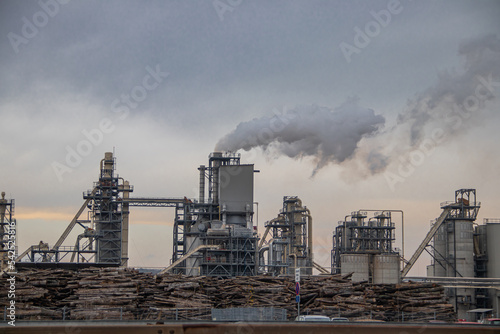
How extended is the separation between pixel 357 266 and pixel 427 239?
9830 mm

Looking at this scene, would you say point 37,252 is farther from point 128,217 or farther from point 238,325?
point 238,325

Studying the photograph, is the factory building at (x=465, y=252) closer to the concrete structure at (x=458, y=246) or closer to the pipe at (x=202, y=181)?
the concrete structure at (x=458, y=246)

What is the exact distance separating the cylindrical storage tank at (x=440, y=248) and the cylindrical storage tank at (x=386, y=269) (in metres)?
6.96

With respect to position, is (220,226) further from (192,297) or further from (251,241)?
(192,297)

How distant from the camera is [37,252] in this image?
66.6 metres

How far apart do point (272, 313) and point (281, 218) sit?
4626 cm

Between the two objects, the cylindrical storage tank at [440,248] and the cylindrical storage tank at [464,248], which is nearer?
the cylindrical storage tank at [464,248]

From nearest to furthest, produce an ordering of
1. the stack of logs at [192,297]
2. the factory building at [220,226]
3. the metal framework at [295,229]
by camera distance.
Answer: the stack of logs at [192,297] < the factory building at [220,226] < the metal framework at [295,229]

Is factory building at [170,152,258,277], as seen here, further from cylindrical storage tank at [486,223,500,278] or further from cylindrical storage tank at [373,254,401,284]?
cylindrical storage tank at [486,223,500,278]

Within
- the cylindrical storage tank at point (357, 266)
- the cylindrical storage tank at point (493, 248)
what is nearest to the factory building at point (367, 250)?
the cylindrical storage tank at point (357, 266)

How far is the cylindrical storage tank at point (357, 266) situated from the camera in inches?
2336

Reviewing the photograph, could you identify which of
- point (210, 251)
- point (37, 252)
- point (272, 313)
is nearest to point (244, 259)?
point (210, 251)

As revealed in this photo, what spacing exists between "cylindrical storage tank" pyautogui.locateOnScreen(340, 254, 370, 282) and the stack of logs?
59.4 feet

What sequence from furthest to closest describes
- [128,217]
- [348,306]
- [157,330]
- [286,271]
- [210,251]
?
[128,217] < [286,271] < [210,251] < [348,306] < [157,330]
